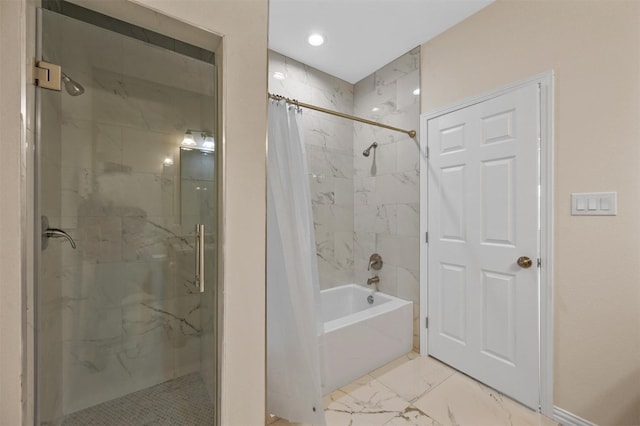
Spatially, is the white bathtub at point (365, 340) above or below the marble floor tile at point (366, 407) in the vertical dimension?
above

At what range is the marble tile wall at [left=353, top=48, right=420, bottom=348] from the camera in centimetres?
243

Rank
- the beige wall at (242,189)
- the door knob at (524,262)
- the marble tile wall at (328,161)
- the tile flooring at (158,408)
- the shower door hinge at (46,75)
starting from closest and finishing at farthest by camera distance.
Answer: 1. the shower door hinge at (46,75)
2. the beige wall at (242,189)
3. the tile flooring at (158,408)
4. the door knob at (524,262)
5. the marble tile wall at (328,161)

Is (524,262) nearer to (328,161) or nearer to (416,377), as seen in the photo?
(416,377)

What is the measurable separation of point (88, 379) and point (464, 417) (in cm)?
219

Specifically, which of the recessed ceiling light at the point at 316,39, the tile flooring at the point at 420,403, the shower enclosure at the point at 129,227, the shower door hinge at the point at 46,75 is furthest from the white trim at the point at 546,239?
the shower door hinge at the point at 46,75

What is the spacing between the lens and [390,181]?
2.64 metres

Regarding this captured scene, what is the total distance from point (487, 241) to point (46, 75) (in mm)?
2508

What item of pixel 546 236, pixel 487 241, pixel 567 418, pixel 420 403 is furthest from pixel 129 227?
pixel 567 418

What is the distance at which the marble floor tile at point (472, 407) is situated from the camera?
1.58 m

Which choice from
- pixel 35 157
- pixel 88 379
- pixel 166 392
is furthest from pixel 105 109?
pixel 166 392

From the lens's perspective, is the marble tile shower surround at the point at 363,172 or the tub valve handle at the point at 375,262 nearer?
the marble tile shower surround at the point at 363,172

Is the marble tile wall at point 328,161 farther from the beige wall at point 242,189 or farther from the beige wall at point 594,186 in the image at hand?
the beige wall at point 594,186

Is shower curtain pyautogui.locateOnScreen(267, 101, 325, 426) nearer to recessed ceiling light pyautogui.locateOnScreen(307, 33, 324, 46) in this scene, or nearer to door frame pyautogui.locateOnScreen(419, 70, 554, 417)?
recessed ceiling light pyautogui.locateOnScreen(307, 33, 324, 46)

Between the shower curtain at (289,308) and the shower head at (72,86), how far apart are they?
37.6 inches
